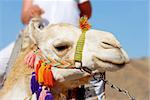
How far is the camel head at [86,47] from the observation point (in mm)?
4273

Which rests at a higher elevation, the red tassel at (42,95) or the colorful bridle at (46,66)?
the colorful bridle at (46,66)

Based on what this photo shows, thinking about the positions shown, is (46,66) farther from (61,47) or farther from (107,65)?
(107,65)

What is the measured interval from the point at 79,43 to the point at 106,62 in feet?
0.97

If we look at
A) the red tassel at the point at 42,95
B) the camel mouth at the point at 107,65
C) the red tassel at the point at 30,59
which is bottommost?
the red tassel at the point at 42,95

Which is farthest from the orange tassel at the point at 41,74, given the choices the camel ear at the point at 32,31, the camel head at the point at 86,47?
the camel ear at the point at 32,31

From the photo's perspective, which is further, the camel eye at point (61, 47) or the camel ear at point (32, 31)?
the camel ear at point (32, 31)

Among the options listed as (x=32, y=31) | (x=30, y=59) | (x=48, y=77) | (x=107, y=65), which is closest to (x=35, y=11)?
(x=32, y=31)

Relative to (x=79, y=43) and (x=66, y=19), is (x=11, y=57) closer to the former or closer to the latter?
(x=66, y=19)

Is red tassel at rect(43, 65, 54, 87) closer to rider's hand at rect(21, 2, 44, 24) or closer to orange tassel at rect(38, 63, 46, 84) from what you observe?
orange tassel at rect(38, 63, 46, 84)

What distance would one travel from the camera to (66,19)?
213 inches

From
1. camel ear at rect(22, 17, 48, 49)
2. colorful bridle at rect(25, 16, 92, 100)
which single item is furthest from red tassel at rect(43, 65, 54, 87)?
camel ear at rect(22, 17, 48, 49)

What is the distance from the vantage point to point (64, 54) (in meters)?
4.51

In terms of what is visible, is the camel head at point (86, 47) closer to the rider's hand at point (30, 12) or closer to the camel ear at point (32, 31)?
the camel ear at point (32, 31)

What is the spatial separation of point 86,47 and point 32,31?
0.61 metres
